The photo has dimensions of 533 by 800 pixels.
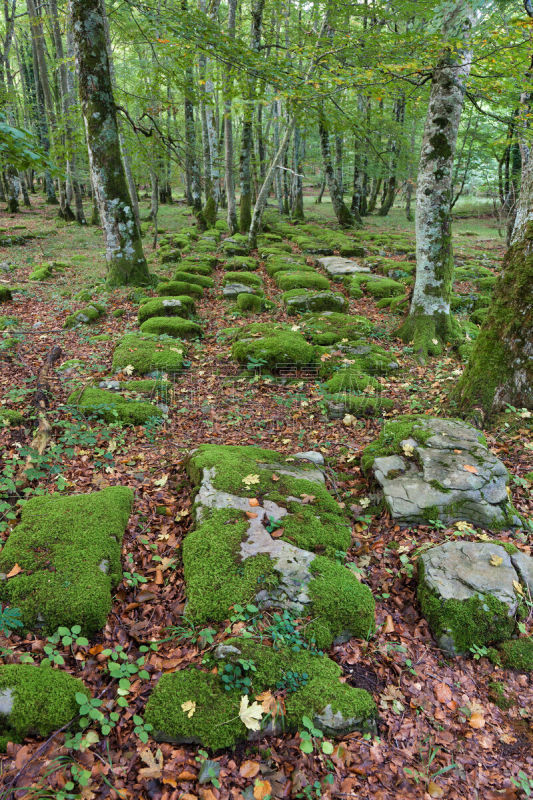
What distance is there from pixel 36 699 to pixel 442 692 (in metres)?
2.34

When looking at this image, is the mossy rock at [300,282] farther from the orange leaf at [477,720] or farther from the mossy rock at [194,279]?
the orange leaf at [477,720]

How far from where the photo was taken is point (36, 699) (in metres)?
2.10

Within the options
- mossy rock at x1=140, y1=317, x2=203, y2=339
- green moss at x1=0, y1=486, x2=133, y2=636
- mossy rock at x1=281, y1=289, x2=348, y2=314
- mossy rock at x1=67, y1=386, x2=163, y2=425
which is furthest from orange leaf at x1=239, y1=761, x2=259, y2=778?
mossy rock at x1=281, y1=289, x2=348, y2=314

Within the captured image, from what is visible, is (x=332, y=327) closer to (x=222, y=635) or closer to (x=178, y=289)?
(x=178, y=289)

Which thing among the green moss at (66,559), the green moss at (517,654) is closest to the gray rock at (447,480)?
the green moss at (517,654)

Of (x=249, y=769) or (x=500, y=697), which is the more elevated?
(x=249, y=769)

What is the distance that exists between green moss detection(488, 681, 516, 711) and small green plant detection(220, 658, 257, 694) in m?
1.54

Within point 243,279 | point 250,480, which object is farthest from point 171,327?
point 250,480

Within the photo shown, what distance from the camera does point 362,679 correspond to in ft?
8.57

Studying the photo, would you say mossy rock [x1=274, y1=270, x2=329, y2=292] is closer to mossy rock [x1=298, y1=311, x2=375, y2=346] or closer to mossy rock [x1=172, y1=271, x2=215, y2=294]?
mossy rock [x1=172, y1=271, x2=215, y2=294]

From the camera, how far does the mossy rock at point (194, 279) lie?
10.2m

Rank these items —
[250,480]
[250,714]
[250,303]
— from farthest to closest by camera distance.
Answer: [250,303], [250,480], [250,714]

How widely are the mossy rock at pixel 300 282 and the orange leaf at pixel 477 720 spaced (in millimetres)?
8885

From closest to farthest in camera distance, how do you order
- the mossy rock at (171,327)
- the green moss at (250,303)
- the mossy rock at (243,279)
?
the mossy rock at (171,327) < the green moss at (250,303) < the mossy rock at (243,279)
